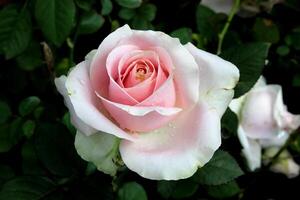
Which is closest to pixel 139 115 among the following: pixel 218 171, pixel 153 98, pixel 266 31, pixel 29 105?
pixel 153 98

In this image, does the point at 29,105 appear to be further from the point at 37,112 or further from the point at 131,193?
the point at 131,193

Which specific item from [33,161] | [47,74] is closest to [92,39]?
[47,74]

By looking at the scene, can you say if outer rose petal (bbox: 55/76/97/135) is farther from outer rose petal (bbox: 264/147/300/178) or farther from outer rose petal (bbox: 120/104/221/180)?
outer rose petal (bbox: 264/147/300/178)

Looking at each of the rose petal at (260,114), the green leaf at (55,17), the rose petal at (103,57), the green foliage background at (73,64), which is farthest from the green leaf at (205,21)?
the rose petal at (103,57)

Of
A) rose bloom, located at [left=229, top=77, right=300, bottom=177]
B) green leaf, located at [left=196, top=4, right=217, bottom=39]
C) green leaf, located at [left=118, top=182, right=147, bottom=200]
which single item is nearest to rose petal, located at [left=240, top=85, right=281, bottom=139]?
rose bloom, located at [left=229, top=77, right=300, bottom=177]

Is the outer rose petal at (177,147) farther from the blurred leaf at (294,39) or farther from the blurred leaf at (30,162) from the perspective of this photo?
the blurred leaf at (294,39)

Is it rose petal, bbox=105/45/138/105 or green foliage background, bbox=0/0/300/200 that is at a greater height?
rose petal, bbox=105/45/138/105
